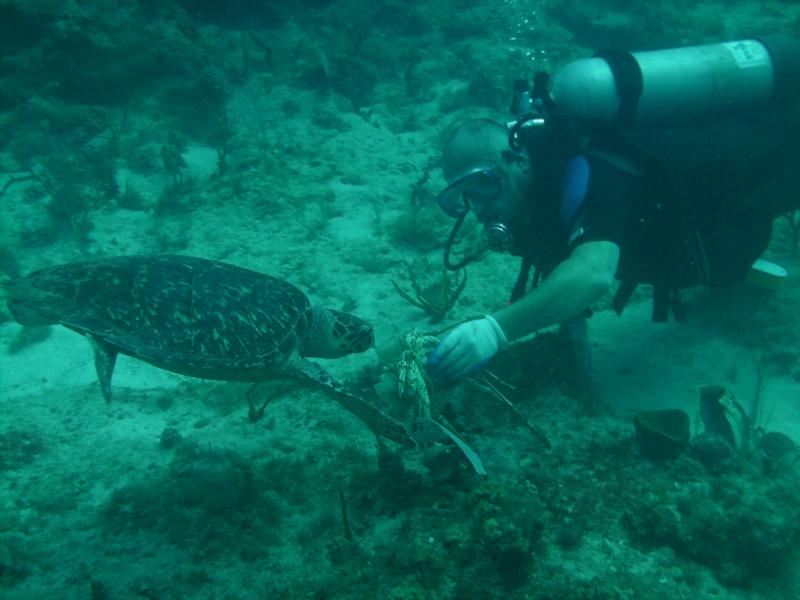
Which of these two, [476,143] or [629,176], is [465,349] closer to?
[476,143]

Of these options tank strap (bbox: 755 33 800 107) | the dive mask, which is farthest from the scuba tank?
the dive mask

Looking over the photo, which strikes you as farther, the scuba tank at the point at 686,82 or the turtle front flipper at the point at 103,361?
the scuba tank at the point at 686,82

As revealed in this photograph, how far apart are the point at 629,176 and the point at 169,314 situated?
3.18 meters

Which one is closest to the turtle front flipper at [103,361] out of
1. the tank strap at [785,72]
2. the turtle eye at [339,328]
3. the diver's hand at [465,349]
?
the turtle eye at [339,328]

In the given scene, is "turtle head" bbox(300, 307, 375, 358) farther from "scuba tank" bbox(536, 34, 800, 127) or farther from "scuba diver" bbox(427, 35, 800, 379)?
"scuba tank" bbox(536, 34, 800, 127)

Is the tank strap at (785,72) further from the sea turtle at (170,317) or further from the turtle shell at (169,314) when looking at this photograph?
the turtle shell at (169,314)

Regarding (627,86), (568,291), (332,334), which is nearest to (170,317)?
(332,334)

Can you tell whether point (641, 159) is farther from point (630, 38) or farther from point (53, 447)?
point (630, 38)

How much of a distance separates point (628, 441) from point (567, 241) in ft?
4.31

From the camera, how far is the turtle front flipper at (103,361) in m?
2.93

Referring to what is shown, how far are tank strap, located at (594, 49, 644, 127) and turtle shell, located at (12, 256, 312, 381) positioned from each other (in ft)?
9.26

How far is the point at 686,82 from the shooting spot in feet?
10.7

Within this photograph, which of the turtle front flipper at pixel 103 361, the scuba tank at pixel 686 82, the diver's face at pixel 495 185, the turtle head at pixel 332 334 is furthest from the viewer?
the turtle head at pixel 332 334

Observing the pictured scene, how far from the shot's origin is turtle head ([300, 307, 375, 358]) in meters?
3.55
